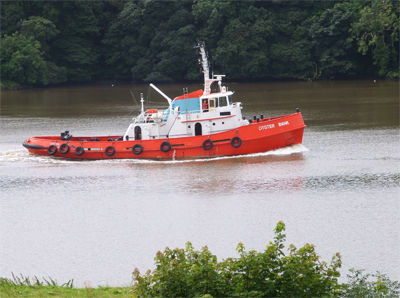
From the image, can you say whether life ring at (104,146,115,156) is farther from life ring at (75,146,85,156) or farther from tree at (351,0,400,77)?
tree at (351,0,400,77)

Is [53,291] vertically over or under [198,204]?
under

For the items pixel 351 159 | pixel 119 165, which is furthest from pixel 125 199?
pixel 351 159

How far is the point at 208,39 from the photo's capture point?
179ft

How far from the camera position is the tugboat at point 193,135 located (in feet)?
77.2

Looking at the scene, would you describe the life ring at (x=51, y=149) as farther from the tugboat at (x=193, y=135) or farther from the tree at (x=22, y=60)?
the tree at (x=22, y=60)

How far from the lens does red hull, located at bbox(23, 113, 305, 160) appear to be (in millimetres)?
23484

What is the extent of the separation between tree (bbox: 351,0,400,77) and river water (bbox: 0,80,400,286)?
66.2 ft

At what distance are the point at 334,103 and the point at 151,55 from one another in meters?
23.5

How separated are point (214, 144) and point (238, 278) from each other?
14.0 metres

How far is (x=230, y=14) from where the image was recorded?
5375cm

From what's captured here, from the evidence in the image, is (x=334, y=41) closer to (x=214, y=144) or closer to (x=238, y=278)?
(x=214, y=144)

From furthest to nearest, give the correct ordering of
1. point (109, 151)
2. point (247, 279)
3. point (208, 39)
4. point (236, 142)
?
1. point (208, 39)
2. point (109, 151)
3. point (236, 142)
4. point (247, 279)

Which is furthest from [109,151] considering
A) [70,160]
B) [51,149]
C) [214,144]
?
[214,144]

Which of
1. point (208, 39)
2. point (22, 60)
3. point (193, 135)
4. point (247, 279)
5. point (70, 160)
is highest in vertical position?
point (208, 39)
